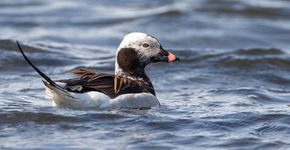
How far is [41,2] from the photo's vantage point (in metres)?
21.4

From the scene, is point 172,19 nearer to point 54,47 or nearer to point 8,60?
point 54,47

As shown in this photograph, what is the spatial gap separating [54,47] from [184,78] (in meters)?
3.21

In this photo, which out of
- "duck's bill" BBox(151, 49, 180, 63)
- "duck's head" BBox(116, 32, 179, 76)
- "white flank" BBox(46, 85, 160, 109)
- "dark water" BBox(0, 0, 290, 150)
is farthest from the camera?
"duck's bill" BBox(151, 49, 180, 63)

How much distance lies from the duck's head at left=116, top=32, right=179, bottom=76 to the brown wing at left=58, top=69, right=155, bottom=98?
0.48m

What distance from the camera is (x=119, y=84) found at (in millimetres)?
10602

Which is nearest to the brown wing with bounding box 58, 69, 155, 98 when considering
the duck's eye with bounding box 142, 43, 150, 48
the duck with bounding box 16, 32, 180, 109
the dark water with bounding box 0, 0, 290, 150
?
the duck with bounding box 16, 32, 180, 109

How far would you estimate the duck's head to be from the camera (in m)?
11.3

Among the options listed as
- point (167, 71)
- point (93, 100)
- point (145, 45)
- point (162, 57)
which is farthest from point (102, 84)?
point (167, 71)

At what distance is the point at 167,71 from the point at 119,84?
395cm

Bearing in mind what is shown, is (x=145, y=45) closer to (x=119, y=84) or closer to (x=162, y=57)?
(x=162, y=57)

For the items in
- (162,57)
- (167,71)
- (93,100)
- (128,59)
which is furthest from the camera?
(167,71)

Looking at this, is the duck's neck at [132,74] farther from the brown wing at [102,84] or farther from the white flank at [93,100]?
the white flank at [93,100]

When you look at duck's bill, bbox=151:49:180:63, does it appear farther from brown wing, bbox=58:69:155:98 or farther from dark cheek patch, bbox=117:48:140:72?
brown wing, bbox=58:69:155:98

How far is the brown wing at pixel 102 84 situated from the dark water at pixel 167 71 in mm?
256
